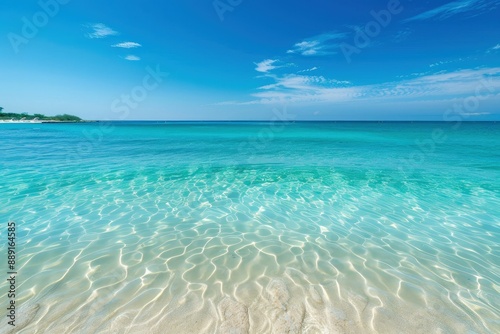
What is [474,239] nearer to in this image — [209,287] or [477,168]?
[209,287]

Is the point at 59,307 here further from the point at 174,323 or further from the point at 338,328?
the point at 338,328

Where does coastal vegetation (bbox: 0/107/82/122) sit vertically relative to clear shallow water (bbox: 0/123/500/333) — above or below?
below

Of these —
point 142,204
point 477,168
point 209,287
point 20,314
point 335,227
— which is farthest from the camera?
point 477,168

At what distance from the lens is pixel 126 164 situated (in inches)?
561

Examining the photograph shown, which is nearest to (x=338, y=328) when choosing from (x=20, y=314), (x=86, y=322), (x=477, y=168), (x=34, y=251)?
(x=86, y=322)

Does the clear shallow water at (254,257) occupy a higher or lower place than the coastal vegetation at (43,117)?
higher

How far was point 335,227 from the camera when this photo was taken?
619 centimetres

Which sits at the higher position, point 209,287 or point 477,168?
point 209,287

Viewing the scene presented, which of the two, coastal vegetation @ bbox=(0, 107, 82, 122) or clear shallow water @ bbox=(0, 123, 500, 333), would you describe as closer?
clear shallow water @ bbox=(0, 123, 500, 333)

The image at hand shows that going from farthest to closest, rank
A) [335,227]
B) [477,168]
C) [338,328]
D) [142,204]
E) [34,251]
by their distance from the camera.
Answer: [477,168] < [142,204] < [335,227] < [34,251] < [338,328]

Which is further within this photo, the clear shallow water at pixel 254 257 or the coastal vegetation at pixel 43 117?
the coastal vegetation at pixel 43 117

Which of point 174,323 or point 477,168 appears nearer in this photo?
point 174,323

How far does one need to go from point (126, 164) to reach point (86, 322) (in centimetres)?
1267

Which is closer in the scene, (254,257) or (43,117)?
(254,257)
